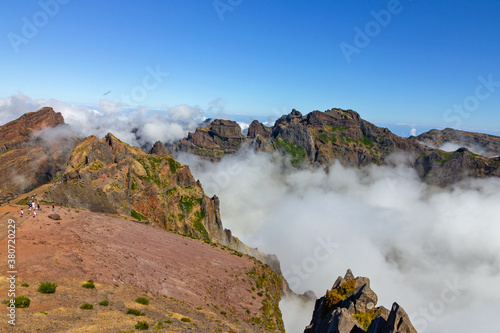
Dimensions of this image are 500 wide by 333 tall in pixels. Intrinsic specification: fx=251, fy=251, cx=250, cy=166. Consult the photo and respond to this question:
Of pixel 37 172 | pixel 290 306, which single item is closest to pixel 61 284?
pixel 290 306

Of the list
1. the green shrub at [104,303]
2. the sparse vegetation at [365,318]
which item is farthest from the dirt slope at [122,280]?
the sparse vegetation at [365,318]

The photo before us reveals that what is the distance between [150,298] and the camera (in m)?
36.1

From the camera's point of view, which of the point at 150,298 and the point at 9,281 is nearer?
the point at 9,281

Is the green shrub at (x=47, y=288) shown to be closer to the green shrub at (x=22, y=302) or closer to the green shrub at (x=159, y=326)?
the green shrub at (x=22, y=302)

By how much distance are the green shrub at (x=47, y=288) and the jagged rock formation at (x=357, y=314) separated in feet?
106

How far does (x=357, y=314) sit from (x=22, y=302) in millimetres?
38351

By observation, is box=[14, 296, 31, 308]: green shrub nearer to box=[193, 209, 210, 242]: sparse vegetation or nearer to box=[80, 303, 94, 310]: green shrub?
box=[80, 303, 94, 310]: green shrub

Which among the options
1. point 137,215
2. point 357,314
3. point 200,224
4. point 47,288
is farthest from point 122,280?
point 200,224

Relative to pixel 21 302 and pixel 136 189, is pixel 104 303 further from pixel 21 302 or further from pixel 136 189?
pixel 136 189

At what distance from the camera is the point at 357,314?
3325 centimetres

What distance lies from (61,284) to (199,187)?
113 m

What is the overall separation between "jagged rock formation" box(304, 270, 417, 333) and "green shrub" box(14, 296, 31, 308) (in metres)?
32.3

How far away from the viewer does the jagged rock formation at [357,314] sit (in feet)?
80.2

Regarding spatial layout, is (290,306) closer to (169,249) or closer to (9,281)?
(169,249)
